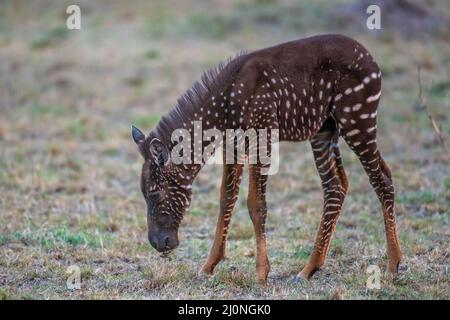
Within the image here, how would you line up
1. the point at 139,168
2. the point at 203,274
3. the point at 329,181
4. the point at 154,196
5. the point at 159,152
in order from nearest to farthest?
the point at 159,152 < the point at 154,196 < the point at 203,274 < the point at 329,181 < the point at 139,168

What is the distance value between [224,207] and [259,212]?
534mm

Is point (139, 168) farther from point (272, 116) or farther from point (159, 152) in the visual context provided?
point (272, 116)

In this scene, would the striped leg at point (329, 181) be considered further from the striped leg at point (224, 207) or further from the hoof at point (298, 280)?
the striped leg at point (224, 207)

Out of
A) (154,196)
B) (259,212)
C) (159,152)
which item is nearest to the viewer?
(159,152)

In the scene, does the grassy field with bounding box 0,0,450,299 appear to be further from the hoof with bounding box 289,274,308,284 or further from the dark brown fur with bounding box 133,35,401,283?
the dark brown fur with bounding box 133,35,401,283

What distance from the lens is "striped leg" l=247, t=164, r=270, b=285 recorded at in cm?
800

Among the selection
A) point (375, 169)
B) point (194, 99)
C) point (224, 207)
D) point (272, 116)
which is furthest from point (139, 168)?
point (375, 169)

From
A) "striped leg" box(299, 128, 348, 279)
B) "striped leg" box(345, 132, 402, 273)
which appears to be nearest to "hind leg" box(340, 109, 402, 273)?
"striped leg" box(345, 132, 402, 273)

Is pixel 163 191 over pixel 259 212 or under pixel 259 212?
over

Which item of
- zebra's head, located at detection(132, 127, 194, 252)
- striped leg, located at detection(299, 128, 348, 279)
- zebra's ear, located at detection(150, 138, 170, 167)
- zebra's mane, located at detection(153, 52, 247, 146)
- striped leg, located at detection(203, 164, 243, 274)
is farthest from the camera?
striped leg, located at detection(299, 128, 348, 279)

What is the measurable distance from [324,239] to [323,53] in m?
2.10

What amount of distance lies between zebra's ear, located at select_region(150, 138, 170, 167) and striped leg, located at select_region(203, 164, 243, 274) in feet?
2.67

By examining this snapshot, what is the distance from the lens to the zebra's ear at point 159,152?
7.84 m

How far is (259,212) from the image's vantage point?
8148 mm
